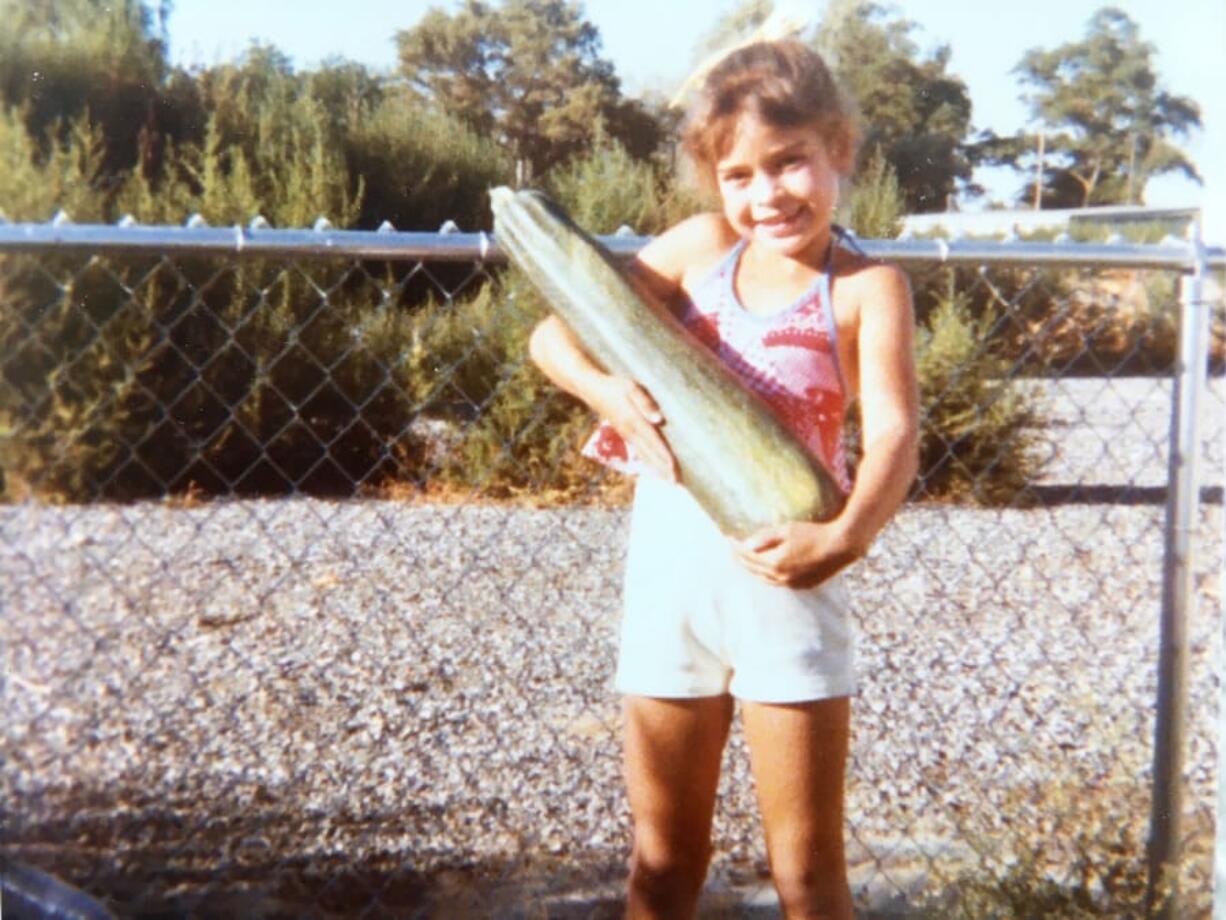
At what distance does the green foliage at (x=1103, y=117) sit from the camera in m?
1.69

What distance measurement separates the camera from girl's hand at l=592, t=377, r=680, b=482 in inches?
55.1

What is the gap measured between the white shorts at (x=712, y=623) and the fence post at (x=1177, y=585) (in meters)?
0.69

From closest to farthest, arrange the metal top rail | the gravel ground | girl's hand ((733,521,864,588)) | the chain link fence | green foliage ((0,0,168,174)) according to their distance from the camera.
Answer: girl's hand ((733,521,864,588)) → the metal top rail → green foliage ((0,0,168,174)) → the chain link fence → the gravel ground

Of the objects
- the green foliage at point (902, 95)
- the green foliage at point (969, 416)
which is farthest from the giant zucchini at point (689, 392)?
the green foliage at point (969, 416)

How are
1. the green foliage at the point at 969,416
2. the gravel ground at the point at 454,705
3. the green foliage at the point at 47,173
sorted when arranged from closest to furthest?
1. the gravel ground at the point at 454,705
2. the green foliage at the point at 47,173
3. the green foliage at the point at 969,416

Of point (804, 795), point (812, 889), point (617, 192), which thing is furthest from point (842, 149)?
point (617, 192)

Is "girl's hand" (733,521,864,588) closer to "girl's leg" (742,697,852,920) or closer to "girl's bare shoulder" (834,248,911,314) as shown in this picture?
"girl's leg" (742,697,852,920)

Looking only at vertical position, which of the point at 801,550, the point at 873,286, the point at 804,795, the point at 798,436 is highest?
the point at 873,286

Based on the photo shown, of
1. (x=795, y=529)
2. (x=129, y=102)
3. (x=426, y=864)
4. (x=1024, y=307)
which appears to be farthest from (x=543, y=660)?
(x=1024, y=307)

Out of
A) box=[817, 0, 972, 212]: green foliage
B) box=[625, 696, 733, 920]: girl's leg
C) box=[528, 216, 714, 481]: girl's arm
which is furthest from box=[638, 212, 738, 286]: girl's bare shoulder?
box=[625, 696, 733, 920]: girl's leg

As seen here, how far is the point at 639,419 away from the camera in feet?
4.61

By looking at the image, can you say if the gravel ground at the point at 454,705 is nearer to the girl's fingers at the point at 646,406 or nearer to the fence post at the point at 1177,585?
the fence post at the point at 1177,585

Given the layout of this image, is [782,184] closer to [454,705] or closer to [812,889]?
[812,889]

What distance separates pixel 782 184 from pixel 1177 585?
36.7 inches
